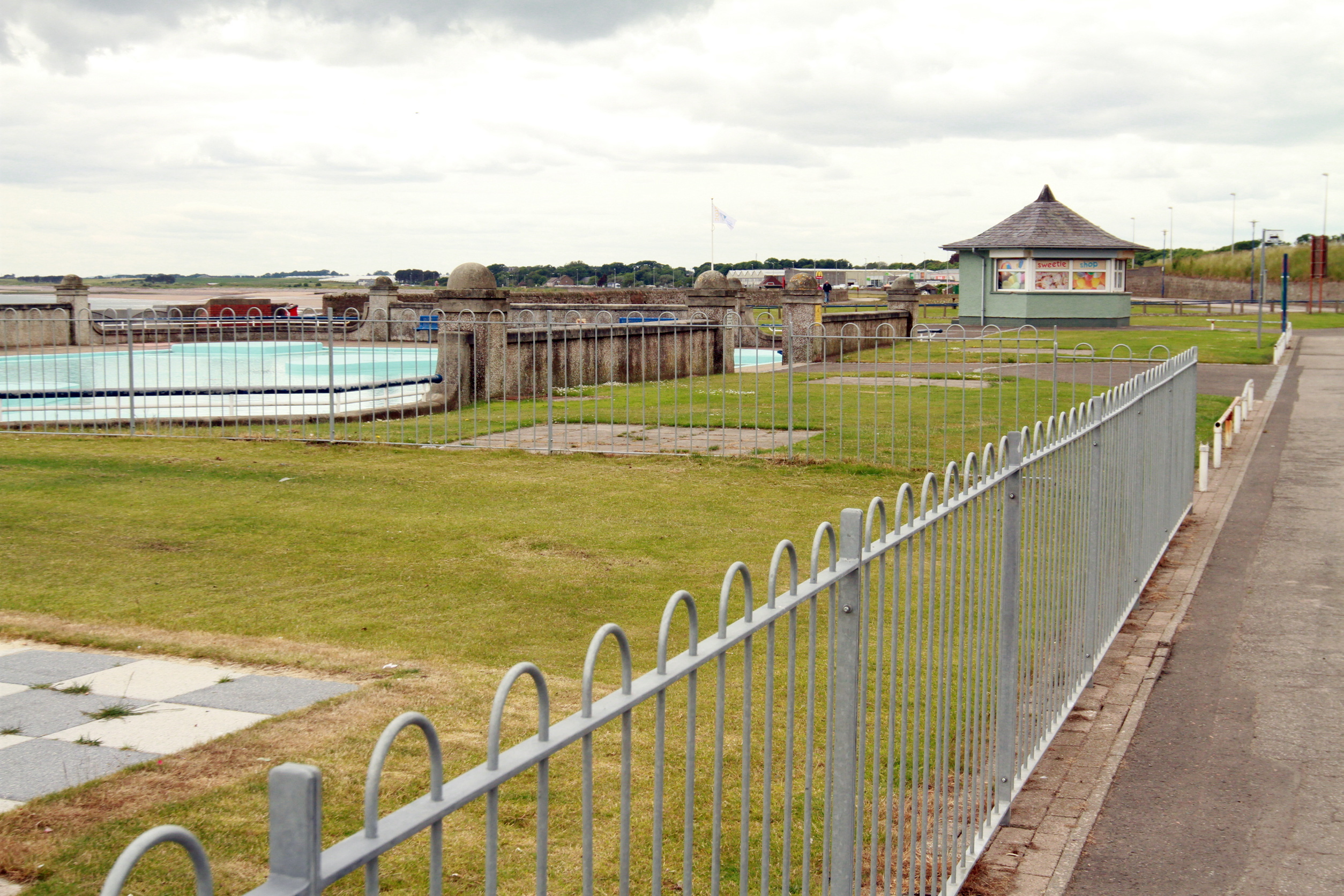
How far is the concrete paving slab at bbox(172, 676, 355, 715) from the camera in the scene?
18.8 feet

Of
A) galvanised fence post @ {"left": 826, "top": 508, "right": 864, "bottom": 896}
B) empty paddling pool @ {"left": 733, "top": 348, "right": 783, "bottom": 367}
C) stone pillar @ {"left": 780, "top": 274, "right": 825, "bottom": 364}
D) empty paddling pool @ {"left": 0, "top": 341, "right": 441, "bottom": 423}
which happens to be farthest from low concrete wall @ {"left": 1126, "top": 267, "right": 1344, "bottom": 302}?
galvanised fence post @ {"left": 826, "top": 508, "right": 864, "bottom": 896}

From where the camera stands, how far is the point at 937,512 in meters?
4.10

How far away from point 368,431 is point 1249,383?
1445 centimetres

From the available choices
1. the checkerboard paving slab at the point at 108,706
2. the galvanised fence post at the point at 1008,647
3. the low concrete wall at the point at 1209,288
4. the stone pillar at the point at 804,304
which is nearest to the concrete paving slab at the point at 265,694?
the checkerboard paving slab at the point at 108,706

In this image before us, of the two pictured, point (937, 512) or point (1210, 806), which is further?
point (1210, 806)

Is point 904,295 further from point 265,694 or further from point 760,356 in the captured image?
point 265,694

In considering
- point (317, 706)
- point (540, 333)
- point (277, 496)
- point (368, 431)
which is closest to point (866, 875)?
point (317, 706)

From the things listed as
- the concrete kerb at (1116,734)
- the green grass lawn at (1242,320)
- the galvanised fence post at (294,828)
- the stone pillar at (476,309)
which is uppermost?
the green grass lawn at (1242,320)

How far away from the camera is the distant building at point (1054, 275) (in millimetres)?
48625

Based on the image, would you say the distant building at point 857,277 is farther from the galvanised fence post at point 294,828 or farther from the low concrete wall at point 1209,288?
the galvanised fence post at point 294,828

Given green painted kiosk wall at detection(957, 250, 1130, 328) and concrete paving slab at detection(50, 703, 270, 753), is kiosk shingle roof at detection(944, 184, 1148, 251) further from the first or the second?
concrete paving slab at detection(50, 703, 270, 753)

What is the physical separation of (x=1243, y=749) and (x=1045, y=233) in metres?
46.2

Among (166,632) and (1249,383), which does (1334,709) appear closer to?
(166,632)

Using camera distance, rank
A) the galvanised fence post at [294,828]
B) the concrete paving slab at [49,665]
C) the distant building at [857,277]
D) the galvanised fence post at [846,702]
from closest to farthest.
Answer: the galvanised fence post at [294,828], the galvanised fence post at [846,702], the concrete paving slab at [49,665], the distant building at [857,277]
